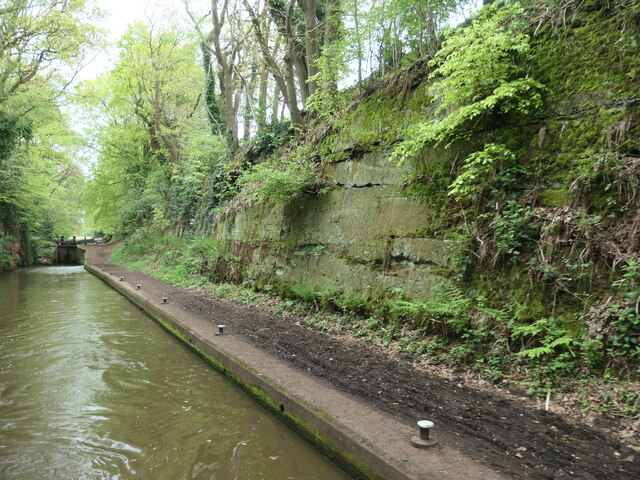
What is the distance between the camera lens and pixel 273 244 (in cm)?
996

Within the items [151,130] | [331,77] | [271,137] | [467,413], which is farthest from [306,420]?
[151,130]

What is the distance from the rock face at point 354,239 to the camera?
20.0ft

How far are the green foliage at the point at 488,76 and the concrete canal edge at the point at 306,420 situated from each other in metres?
4.32

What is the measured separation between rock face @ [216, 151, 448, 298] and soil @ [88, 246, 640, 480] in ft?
4.50

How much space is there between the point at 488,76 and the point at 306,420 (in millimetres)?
5203

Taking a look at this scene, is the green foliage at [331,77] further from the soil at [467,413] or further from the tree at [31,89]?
the tree at [31,89]

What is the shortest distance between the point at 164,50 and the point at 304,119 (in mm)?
12103

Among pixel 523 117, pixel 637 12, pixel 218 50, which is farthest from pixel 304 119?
pixel 637 12

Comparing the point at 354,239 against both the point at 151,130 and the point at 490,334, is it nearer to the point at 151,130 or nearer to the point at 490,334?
the point at 490,334

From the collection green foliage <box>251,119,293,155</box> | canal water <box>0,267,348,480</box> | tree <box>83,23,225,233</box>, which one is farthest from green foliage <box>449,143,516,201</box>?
tree <box>83,23,225,233</box>

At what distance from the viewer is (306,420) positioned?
3576 mm

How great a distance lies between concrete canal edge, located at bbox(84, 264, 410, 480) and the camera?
284 cm

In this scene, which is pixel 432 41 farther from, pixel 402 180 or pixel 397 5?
pixel 402 180

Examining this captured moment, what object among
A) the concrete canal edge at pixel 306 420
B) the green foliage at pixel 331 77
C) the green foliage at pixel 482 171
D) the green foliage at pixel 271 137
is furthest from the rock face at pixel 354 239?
the green foliage at pixel 271 137
